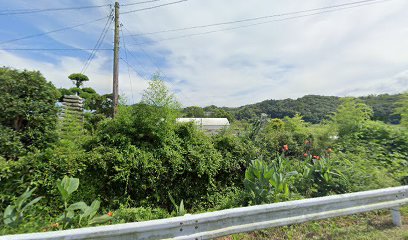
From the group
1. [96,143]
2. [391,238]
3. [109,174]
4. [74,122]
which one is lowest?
[391,238]

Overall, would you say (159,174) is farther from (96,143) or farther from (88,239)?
(88,239)

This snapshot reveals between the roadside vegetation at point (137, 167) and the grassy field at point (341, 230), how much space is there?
22cm

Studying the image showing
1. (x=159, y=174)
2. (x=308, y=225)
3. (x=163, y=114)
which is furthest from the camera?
(x=163, y=114)

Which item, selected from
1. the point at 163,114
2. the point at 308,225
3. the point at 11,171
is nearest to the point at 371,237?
the point at 308,225

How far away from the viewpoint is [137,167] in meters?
3.97

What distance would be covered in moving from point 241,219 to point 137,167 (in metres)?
2.24

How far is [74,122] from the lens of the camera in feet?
15.6

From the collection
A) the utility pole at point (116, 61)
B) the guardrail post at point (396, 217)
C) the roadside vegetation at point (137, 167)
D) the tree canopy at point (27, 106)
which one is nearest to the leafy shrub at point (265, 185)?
the roadside vegetation at point (137, 167)

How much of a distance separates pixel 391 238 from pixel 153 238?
2.97 m

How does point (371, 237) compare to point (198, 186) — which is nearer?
point (371, 237)

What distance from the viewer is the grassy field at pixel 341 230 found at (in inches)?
110

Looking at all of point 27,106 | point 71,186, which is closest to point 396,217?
point 71,186

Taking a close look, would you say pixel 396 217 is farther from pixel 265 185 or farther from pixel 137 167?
pixel 137 167

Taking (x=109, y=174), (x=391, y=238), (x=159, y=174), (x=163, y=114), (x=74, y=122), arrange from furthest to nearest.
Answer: (x=74, y=122)
(x=163, y=114)
(x=159, y=174)
(x=109, y=174)
(x=391, y=238)
